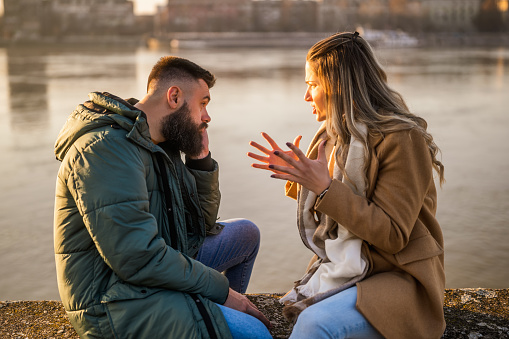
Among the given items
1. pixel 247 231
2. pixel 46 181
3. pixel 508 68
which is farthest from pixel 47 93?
pixel 508 68

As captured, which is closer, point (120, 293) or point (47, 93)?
point (120, 293)

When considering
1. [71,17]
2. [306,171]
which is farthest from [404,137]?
[71,17]

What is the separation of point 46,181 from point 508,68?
17.1m

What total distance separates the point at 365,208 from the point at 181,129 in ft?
2.22

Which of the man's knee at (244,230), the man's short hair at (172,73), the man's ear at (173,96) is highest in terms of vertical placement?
the man's short hair at (172,73)

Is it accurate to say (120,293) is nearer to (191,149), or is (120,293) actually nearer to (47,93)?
(191,149)

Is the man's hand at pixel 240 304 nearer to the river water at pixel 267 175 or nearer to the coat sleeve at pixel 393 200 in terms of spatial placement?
the coat sleeve at pixel 393 200

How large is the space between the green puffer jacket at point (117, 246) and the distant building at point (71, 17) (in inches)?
2760

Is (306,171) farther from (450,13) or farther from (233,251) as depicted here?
(450,13)

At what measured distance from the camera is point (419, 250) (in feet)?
5.75

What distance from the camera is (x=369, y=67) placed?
1836mm

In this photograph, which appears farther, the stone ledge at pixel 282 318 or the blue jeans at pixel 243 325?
the stone ledge at pixel 282 318

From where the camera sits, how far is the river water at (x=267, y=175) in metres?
4.04

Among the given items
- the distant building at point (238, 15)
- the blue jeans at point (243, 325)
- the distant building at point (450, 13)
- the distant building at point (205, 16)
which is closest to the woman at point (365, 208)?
the blue jeans at point (243, 325)
